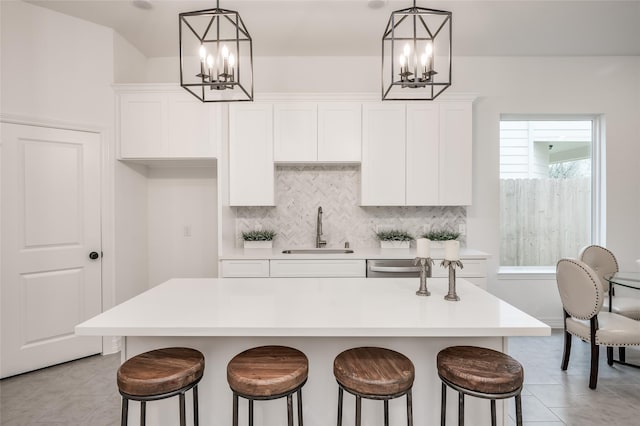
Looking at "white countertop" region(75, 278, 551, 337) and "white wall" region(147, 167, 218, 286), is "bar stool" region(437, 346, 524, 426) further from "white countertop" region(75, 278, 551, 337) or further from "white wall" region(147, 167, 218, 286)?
"white wall" region(147, 167, 218, 286)

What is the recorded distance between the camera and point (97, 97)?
3.21 metres

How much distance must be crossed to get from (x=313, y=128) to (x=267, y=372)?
8.43 ft

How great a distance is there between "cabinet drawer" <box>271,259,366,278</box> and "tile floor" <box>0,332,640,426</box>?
1.55 meters

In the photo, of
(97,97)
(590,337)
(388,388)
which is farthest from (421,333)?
(97,97)

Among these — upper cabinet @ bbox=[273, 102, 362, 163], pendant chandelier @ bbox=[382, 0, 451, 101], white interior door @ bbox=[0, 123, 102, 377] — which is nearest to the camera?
pendant chandelier @ bbox=[382, 0, 451, 101]

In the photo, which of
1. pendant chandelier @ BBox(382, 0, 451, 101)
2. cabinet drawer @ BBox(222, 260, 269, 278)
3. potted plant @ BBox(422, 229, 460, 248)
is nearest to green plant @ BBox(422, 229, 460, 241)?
potted plant @ BBox(422, 229, 460, 248)

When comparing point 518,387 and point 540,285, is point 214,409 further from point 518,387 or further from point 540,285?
point 540,285

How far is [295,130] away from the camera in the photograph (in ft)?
11.4

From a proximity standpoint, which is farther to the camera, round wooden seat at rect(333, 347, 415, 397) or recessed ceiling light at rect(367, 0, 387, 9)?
recessed ceiling light at rect(367, 0, 387, 9)

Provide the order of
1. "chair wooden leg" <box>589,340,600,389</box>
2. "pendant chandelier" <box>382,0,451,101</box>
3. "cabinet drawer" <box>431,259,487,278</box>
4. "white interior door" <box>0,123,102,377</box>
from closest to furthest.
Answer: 1. "pendant chandelier" <box>382,0,451,101</box>
2. "chair wooden leg" <box>589,340,600,389</box>
3. "white interior door" <box>0,123,102,377</box>
4. "cabinet drawer" <box>431,259,487,278</box>

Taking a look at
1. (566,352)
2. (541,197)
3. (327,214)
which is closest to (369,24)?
(327,214)

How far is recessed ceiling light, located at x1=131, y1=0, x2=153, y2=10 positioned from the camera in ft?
9.28

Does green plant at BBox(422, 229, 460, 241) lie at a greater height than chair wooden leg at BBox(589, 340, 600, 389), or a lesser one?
greater

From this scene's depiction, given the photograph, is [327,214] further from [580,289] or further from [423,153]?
[580,289]
